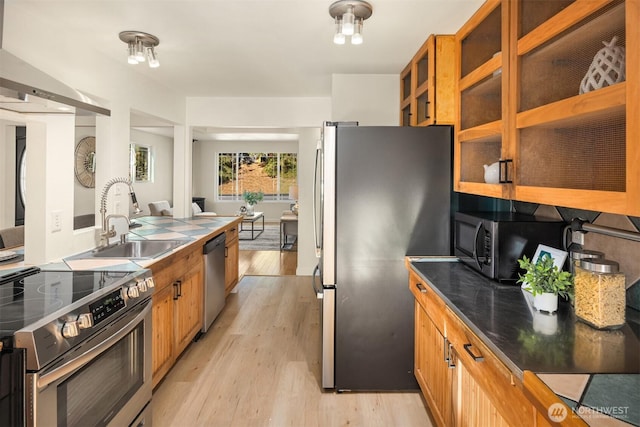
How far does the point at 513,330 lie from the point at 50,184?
2607 millimetres

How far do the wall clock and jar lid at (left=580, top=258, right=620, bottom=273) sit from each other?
5864mm

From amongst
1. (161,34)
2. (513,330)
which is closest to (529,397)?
(513,330)

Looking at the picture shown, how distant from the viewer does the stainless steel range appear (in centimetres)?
121

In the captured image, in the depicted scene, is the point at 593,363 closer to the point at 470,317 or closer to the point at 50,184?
the point at 470,317

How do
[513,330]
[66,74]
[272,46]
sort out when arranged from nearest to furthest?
[513,330]
[66,74]
[272,46]

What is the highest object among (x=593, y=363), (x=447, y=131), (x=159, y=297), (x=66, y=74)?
(x=66, y=74)

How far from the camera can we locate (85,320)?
1.41 meters

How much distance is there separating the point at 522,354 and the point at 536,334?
0.19 meters

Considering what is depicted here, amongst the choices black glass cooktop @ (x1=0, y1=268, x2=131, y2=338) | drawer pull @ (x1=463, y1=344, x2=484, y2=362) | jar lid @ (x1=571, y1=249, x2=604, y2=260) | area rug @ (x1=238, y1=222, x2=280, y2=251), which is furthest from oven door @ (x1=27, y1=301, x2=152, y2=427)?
area rug @ (x1=238, y1=222, x2=280, y2=251)

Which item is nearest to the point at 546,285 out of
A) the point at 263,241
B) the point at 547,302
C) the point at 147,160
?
the point at 547,302

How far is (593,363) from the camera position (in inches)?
40.2

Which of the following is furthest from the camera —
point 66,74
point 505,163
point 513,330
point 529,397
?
point 66,74

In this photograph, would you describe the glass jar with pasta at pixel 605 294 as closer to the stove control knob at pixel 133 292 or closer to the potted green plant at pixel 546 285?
the potted green plant at pixel 546 285

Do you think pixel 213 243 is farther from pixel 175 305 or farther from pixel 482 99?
pixel 482 99
